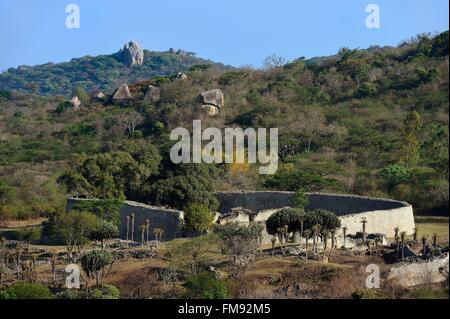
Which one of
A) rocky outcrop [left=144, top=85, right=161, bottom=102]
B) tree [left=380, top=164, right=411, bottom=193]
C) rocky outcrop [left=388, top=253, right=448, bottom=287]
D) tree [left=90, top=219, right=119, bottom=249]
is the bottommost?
rocky outcrop [left=388, top=253, right=448, bottom=287]

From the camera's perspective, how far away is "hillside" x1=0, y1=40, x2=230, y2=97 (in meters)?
168

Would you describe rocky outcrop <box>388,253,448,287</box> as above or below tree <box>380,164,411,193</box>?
below

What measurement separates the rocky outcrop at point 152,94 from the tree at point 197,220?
4837cm

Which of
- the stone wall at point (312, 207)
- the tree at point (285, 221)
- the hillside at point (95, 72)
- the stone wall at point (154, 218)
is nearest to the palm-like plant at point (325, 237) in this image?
the tree at point (285, 221)

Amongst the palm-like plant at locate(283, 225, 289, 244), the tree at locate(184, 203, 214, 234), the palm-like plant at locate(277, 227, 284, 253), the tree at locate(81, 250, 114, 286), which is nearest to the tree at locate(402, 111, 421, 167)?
the tree at locate(184, 203, 214, 234)

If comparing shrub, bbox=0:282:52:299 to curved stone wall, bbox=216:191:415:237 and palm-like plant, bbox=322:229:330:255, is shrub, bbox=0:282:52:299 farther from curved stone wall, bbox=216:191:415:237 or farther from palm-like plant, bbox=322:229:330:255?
curved stone wall, bbox=216:191:415:237

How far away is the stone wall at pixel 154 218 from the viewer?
113 feet

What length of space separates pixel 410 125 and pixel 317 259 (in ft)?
85.8

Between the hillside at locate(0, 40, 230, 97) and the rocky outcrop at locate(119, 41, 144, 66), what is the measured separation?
2.45 feet

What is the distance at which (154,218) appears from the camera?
3506 cm

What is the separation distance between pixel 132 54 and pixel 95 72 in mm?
9456

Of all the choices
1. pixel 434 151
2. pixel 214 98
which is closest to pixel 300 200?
pixel 434 151
